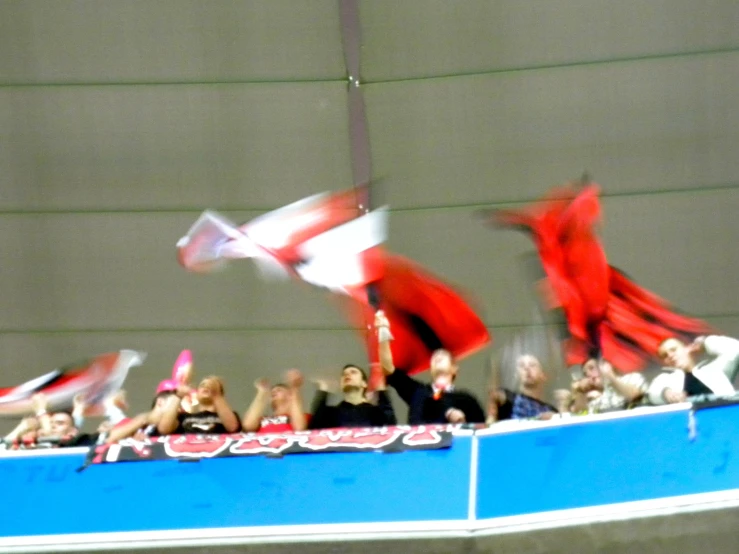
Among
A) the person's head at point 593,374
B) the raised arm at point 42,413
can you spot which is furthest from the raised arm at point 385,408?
the raised arm at point 42,413

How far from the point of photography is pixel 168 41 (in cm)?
657

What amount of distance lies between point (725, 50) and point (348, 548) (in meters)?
3.43

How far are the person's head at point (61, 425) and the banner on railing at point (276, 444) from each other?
57 centimetres

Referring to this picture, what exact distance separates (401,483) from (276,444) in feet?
1.58

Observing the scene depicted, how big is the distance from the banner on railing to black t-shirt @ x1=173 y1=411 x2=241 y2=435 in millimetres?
203

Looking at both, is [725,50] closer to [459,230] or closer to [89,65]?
[459,230]

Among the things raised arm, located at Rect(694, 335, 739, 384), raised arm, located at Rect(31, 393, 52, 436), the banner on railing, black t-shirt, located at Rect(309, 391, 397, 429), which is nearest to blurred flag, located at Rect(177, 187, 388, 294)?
raised arm, located at Rect(31, 393, 52, 436)

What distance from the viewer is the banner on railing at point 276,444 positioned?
421 centimetres

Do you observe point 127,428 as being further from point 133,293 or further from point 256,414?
point 133,293

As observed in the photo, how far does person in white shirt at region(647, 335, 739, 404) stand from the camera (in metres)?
4.21

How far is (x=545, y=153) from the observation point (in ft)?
20.5

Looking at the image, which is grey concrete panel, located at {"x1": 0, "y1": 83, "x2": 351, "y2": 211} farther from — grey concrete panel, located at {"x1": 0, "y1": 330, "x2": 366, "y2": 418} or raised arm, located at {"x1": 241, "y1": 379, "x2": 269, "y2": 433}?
raised arm, located at {"x1": 241, "y1": 379, "x2": 269, "y2": 433}

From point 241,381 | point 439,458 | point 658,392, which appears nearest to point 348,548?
point 439,458

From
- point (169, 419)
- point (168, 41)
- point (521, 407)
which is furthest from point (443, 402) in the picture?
point (168, 41)
